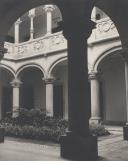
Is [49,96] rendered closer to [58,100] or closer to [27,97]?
[58,100]

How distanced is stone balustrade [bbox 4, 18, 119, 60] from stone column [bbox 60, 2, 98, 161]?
8.16 m

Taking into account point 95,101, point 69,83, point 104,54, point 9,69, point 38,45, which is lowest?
point 95,101

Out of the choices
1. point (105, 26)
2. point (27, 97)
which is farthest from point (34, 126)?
point (27, 97)

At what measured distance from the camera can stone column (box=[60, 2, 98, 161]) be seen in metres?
6.15

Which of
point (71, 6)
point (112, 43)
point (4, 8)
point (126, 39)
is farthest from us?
point (112, 43)

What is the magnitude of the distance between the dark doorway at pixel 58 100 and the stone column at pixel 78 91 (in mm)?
13916

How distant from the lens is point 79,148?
612cm

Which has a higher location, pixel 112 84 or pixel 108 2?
pixel 108 2

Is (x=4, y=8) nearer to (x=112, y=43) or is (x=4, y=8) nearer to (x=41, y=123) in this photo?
(x=41, y=123)

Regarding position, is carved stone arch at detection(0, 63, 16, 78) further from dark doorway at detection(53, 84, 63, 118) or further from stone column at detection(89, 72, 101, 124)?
stone column at detection(89, 72, 101, 124)

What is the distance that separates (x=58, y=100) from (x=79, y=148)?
47.2 feet

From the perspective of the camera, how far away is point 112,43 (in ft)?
47.9

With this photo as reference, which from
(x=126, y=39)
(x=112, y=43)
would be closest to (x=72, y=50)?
(x=126, y=39)

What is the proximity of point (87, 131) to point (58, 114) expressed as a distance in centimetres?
1408
